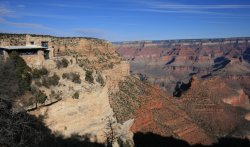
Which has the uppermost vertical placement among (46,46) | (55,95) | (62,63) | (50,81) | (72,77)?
(46,46)

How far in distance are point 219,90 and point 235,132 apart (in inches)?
1872

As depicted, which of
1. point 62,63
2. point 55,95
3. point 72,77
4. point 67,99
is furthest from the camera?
point 62,63

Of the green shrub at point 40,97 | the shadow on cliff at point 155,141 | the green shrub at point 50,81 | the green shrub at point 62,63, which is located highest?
the green shrub at point 62,63

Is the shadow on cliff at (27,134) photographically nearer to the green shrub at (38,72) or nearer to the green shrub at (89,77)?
the green shrub at (38,72)

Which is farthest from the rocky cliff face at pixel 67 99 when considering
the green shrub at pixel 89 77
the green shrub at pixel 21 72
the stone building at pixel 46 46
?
the green shrub at pixel 21 72

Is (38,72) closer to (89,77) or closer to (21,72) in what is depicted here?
(21,72)

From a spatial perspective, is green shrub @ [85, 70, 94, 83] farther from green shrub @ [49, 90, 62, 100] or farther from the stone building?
green shrub @ [49, 90, 62, 100]

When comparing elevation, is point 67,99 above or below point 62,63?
below

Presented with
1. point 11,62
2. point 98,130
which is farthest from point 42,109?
point 98,130

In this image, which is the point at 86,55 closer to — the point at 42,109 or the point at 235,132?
the point at 42,109

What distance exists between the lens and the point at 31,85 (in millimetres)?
28469

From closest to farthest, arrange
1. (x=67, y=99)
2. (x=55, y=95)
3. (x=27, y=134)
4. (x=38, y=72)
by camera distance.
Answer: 1. (x=27, y=134)
2. (x=55, y=95)
3. (x=67, y=99)
4. (x=38, y=72)

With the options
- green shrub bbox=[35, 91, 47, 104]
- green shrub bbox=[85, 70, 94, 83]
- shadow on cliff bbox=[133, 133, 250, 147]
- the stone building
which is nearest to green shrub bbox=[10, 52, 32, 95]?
green shrub bbox=[35, 91, 47, 104]

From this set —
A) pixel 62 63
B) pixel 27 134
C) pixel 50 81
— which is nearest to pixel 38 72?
pixel 50 81
